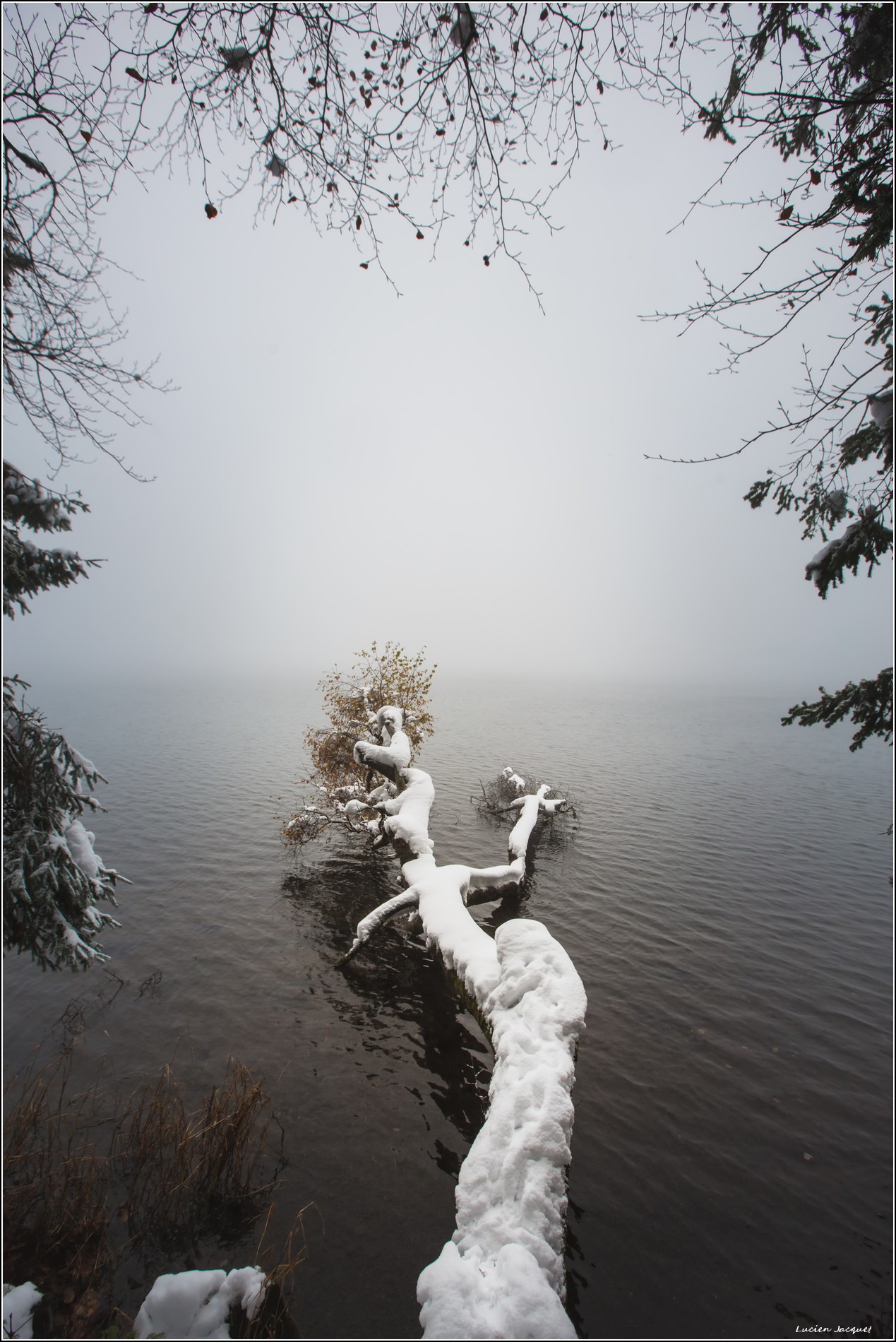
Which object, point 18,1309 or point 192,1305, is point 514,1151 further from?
point 18,1309

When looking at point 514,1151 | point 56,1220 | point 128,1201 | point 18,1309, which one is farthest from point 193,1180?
point 514,1151

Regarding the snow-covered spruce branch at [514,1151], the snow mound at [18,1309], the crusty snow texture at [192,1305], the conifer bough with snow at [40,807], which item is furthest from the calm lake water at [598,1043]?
the conifer bough with snow at [40,807]

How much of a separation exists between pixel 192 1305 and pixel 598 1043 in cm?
867

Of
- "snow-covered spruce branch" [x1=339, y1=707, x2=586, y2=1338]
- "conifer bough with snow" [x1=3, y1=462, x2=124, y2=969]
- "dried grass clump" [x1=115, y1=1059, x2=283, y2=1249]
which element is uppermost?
"conifer bough with snow" [x1=3, y1=462, x2=124, y2=969]

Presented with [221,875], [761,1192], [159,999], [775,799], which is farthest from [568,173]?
[775,799]

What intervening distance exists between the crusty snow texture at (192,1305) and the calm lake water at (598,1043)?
1.46m

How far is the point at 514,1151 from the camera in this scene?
5539 mm

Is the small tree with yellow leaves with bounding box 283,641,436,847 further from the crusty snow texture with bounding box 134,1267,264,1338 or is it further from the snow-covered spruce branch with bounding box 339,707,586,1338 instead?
the crusty snow texture with bounding box 134,1267,264,1338

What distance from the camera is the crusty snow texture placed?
4.59 meters

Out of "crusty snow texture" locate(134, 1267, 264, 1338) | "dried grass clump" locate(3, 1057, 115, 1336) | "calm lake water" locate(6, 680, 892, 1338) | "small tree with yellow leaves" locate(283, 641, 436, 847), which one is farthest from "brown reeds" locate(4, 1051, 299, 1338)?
"small tree with yellow leaves" locate(283, 641, 436, 847)

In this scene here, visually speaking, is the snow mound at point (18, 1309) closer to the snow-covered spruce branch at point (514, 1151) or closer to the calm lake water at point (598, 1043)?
the calm lake water at point (598, 1043)

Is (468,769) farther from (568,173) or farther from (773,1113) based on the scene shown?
(568,173)

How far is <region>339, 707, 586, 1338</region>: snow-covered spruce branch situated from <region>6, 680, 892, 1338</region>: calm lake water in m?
1.87

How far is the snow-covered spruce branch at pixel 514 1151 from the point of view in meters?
4.05
